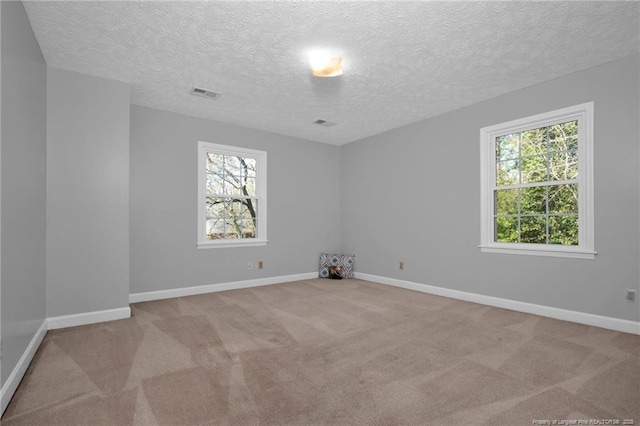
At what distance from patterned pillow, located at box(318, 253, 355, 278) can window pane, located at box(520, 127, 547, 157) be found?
3.19 m

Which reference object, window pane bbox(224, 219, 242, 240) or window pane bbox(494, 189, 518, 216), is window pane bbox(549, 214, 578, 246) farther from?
window pane bbox(224, 219, 242, 240)

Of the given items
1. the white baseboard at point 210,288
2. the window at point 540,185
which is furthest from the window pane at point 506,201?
the white baseboard at point 210,288

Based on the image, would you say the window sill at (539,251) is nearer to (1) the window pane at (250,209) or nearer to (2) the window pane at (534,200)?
(2) the window pane at (534,200)

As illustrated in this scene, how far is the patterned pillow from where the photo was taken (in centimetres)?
580

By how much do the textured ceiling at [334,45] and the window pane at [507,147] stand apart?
1.88ft

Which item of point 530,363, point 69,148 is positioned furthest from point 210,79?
point 530,363

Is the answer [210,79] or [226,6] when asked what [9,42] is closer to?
[226,6]

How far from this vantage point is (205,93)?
12.6 ft

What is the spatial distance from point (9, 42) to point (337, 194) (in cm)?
495

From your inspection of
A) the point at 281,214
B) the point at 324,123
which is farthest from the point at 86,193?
the point at 324,123

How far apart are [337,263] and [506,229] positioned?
→ 9.30 ft

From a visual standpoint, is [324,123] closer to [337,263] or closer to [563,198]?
[337,263]

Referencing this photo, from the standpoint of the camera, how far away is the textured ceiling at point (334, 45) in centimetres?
235

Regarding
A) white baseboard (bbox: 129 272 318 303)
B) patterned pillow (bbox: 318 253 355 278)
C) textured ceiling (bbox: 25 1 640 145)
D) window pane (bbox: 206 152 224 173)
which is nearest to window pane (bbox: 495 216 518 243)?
textured ceiling (bbox: 25 1 640 145)
